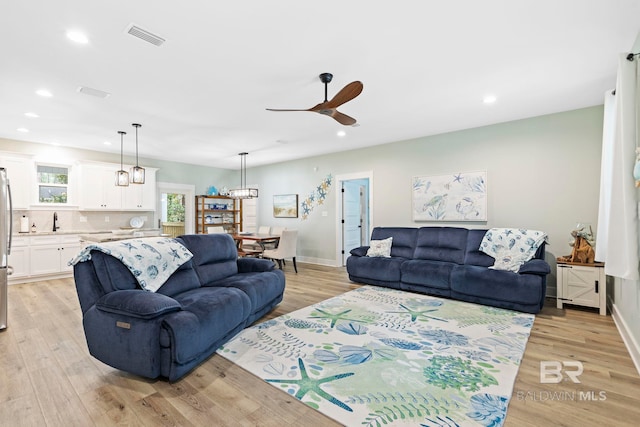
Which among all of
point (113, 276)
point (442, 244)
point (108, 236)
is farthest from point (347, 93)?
point (108, 236)

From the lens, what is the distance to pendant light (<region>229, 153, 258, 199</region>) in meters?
6.64

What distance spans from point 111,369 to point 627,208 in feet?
13.2

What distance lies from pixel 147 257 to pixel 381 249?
360 centimetres

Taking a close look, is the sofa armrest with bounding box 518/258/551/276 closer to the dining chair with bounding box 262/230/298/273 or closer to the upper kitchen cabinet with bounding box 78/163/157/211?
the dining chair with bounding box 262/230/298/273

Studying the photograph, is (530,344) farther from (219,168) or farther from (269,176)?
(219,168)

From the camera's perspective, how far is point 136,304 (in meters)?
2.18

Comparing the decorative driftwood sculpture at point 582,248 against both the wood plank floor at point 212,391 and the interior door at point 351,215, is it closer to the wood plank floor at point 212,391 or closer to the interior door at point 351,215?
the wood plank floor at point 212,391

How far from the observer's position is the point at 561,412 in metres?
1.84

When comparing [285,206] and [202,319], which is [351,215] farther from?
[202,319]

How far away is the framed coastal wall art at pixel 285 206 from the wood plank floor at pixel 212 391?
5129mm

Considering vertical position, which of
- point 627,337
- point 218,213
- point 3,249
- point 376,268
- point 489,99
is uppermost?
point 489,99

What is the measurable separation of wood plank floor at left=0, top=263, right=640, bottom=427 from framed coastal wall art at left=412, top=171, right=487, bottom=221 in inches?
90.2

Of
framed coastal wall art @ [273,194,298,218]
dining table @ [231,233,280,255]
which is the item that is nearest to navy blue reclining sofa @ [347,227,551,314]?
dining table @ [231,233,280,255]

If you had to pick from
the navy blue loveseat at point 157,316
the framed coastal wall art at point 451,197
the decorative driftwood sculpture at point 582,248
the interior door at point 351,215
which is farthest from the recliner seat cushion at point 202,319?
the interior door at point 351,215
